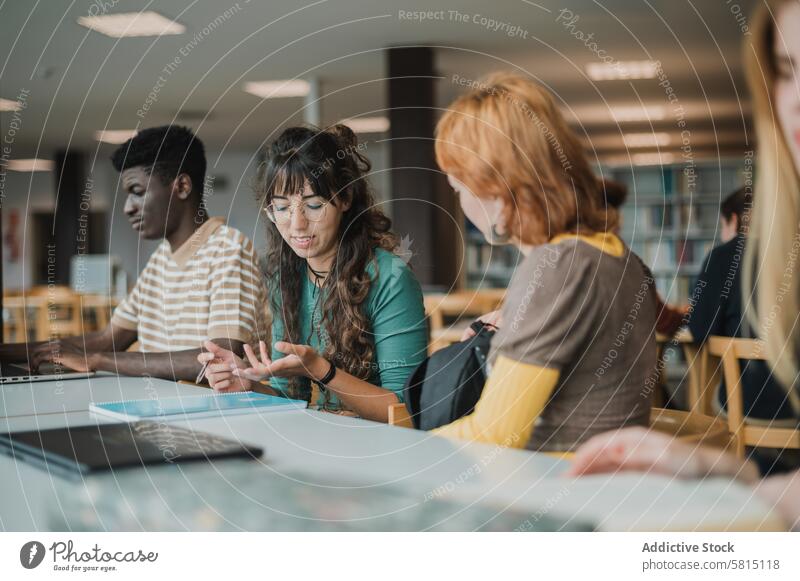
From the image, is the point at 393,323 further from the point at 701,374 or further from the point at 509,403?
the point at 701,374

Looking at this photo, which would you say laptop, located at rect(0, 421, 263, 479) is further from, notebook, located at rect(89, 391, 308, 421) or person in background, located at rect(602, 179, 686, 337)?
person in background, located at rect(602, 179, 686, 337)

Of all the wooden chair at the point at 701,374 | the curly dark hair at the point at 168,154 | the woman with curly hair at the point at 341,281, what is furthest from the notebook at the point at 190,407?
the wooden chair at the point at 701,374

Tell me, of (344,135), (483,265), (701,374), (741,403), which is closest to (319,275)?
(344,135)

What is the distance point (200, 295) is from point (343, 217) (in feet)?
1.59

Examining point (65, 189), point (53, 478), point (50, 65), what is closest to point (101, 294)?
point (65, 189)

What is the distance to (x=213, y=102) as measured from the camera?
85.7 inches

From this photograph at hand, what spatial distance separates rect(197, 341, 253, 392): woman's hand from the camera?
1.91 m

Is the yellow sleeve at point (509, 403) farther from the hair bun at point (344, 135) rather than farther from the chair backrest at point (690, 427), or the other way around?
the hair bun at point (344, 135)

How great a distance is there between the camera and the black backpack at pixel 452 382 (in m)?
1.43

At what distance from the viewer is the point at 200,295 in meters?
2.16

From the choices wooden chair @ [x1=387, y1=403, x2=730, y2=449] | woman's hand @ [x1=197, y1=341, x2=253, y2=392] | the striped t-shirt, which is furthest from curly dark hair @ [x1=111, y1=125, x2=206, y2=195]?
wooden chair @ [x1=387, y1=403, x2=730, y2=449]
